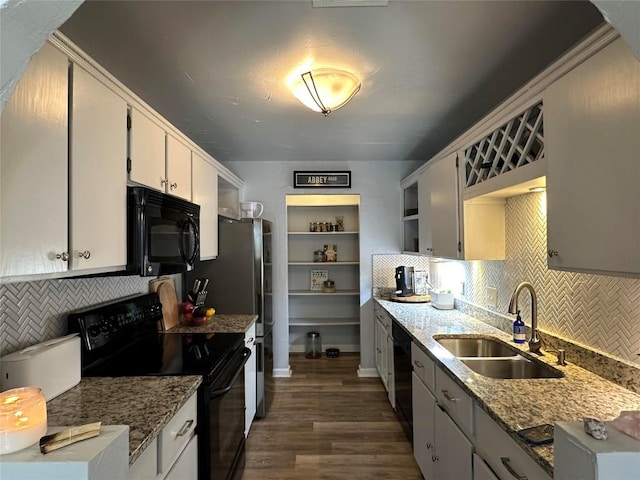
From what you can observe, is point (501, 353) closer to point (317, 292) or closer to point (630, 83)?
point (630, 83)

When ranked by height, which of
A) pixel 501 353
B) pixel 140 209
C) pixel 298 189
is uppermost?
pixel 298 189

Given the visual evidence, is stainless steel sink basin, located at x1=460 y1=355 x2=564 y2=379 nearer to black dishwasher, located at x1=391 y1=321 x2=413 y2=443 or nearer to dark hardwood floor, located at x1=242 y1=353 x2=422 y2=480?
black dishwasher, located at x1=391 y1=321 x2=413 y2=443

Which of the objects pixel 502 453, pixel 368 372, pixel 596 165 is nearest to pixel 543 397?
pixel 502 453

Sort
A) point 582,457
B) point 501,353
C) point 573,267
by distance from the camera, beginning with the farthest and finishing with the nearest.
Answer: point 501,353 → point 573,267 → point 582,457

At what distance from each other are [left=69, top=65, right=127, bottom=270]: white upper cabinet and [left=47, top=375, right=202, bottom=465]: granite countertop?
49cm

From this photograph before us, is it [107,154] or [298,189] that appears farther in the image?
[298,189]

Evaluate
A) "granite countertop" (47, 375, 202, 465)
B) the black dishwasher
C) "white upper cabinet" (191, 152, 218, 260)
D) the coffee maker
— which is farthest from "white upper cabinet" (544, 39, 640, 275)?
the coffee maker

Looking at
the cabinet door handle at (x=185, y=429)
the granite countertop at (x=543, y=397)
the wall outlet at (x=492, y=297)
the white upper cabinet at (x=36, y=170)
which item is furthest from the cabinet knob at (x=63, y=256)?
the wall outlet at (x=492, y=297)

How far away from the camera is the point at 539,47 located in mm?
1662

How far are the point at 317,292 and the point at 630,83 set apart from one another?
3789mm

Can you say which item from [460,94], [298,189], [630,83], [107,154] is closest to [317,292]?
[298,189]

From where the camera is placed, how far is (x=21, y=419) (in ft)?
2.50

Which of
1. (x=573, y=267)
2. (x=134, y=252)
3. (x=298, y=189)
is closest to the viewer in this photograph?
(x=573, y=267)

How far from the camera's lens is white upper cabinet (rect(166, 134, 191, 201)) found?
2.04 metres
